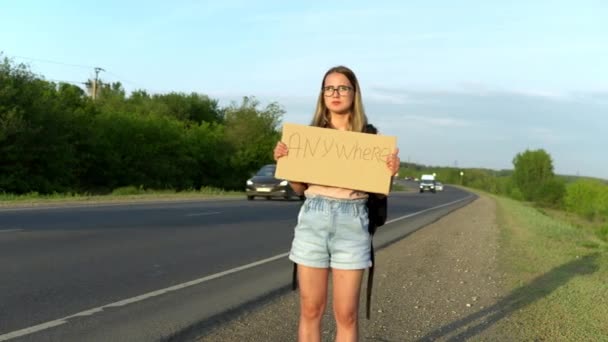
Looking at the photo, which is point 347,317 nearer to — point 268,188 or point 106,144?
point 268,188

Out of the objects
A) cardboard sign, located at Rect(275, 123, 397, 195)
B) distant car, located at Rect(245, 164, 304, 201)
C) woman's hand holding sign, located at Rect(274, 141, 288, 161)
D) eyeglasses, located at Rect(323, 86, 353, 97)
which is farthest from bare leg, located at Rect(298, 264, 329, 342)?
distant car, located at Rect(245, 164, 304, 201)

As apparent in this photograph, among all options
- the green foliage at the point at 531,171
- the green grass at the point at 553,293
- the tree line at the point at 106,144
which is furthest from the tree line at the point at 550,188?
the green grass at the point at 553,293

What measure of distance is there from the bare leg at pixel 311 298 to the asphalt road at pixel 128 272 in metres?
2.21

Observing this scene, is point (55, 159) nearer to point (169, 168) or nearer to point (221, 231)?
point (169, 168)

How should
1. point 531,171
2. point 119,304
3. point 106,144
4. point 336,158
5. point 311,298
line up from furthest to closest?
point 531,171 → point 106,144 → point 119,304 → point 336,158 → point 311,298

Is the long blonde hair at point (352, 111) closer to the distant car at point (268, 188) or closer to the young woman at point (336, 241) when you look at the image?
the young woman at point (336, 241)

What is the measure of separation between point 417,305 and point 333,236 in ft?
14.0

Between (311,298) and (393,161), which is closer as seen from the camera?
(311,298)

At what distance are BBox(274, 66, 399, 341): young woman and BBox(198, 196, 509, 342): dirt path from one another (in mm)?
2129

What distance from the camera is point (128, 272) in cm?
912

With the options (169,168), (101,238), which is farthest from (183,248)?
(169,168)

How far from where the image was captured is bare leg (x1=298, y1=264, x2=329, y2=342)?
3.91m

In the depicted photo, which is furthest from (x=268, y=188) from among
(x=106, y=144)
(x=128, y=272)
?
(x=128, y=272)

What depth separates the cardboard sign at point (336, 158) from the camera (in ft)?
13.2
